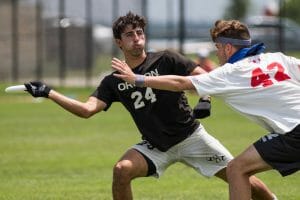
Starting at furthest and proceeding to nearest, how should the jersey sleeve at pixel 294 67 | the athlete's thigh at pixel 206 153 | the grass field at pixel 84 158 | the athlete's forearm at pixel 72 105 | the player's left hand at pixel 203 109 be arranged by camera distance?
the grass field at pixel 84 158
the athlete's thigh at pixel 206 153
the athlete's forearm at pixel 72 105
the player's left hand at pixel 203 109
the jersey sleeve at pixel 294 67

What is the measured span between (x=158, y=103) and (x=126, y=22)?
0.90 metres

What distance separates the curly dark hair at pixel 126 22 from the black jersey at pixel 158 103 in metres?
0.36

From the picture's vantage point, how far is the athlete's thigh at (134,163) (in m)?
8.62

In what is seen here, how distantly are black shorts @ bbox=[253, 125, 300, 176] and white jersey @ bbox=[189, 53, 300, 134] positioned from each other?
7 centimetres

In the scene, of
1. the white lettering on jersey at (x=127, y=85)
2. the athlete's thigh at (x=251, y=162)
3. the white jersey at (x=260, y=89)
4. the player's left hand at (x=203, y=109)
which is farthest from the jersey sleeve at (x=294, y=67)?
the white lettering on jersey at (x=127, y=85)

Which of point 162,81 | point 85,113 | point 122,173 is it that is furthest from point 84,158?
point 162,81

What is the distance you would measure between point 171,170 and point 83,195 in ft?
8.74

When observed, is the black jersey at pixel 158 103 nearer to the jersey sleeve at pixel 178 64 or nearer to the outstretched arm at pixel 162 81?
the jersey sleeve at pixel 178 64

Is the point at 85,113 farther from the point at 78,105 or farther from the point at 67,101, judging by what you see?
the point at 67,101

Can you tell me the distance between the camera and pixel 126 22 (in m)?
9.05

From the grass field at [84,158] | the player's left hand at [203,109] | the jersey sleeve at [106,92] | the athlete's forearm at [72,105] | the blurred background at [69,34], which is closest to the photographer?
the player's left hand at [203,109]

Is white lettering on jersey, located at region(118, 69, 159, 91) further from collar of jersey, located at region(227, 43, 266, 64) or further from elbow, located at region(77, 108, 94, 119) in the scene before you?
collar of jersey, located at region(227, 43, 266, 64)

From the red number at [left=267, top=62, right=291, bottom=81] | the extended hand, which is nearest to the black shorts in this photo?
the red number at [left=267, top=62, right=291, bottom=81]

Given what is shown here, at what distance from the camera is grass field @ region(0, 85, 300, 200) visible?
11258mm
